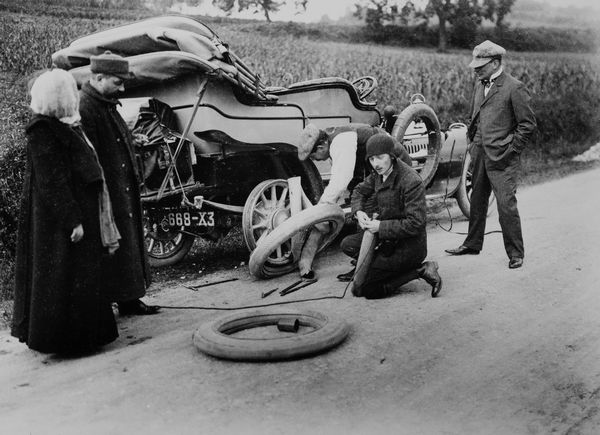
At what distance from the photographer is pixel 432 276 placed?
18.8 feet

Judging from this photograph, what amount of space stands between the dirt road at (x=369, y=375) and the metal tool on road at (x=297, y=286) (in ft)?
0.52

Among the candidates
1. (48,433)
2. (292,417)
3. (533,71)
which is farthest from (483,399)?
(533,71)

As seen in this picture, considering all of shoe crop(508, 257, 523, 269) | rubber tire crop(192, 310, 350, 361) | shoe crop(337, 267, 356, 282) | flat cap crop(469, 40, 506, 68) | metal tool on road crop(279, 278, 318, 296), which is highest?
flat cap crop(469, 40, 506, 68)

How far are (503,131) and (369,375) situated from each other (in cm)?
361

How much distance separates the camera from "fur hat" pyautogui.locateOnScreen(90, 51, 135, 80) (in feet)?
15.5

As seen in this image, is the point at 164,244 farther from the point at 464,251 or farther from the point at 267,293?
the point at 464,251

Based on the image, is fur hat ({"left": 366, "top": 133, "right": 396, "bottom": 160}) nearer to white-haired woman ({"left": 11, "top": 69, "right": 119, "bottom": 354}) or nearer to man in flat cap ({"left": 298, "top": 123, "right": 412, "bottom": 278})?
man in flat cap ({"left": 298, "top": 123, "right": 412, "bottom": 278})

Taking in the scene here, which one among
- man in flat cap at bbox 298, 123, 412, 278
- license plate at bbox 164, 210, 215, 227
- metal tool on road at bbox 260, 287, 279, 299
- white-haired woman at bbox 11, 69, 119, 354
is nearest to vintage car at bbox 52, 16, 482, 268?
license plate at bbox 164, 210, 215, 227

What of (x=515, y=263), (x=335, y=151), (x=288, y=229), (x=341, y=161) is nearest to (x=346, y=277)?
(x=288, y=229)

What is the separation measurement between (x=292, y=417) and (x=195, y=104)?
381cm

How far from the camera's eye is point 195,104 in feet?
21.3

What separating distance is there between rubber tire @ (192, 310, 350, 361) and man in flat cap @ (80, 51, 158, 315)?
0.72 meters

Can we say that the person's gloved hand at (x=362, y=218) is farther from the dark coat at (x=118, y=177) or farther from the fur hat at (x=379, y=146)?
the dark coat at (x=118, y=177)

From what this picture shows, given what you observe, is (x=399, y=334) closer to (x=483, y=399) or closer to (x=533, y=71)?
(x=483, y=399)
